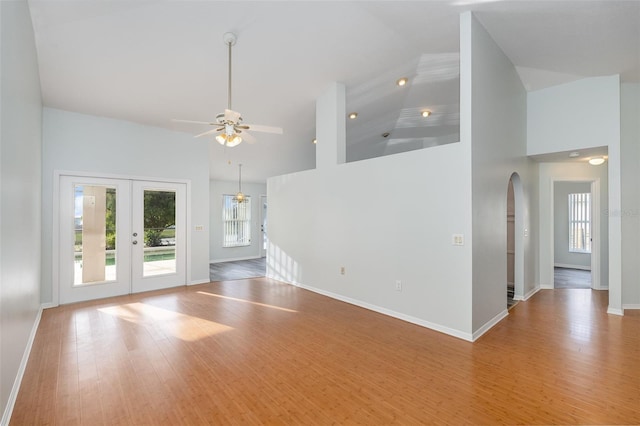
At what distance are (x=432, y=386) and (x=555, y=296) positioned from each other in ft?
13.4

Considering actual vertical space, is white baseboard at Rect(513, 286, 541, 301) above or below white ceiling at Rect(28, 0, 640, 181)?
below

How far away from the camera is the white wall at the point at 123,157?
462cm

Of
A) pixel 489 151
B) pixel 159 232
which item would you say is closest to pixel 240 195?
pixel 159 232

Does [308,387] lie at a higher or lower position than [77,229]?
lower

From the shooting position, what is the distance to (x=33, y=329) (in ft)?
11.4

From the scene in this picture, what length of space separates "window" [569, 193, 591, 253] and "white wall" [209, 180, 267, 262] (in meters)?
8.95

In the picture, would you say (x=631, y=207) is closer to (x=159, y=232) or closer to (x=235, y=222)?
(x=159, y=232)

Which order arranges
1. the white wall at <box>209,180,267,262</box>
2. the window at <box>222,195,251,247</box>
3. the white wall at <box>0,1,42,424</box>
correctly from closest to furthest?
1. the white wall at <box>0,1,42,424</box>
2. the white wall at <box>209,180,267,262</box>
3. the window at <box>222,195,251,247</box>

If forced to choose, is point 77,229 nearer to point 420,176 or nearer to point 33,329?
point 33,329

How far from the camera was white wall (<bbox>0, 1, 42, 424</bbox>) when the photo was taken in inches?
74.0

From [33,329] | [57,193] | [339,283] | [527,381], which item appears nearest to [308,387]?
[527,381]

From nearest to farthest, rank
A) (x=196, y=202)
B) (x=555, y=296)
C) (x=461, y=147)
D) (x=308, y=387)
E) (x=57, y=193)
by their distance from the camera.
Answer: (x=308, y=387), (x=461, y=147), (x=57, y=193), (x=555, y=296), (x=196, y=202)

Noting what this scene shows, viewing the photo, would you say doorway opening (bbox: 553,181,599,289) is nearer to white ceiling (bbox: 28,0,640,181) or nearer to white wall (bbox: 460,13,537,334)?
white ceiling (bbox: 28,0,640,181)

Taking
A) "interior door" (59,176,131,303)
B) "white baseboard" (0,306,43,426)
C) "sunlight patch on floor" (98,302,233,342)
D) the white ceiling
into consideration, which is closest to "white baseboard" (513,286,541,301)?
the white ceiling
